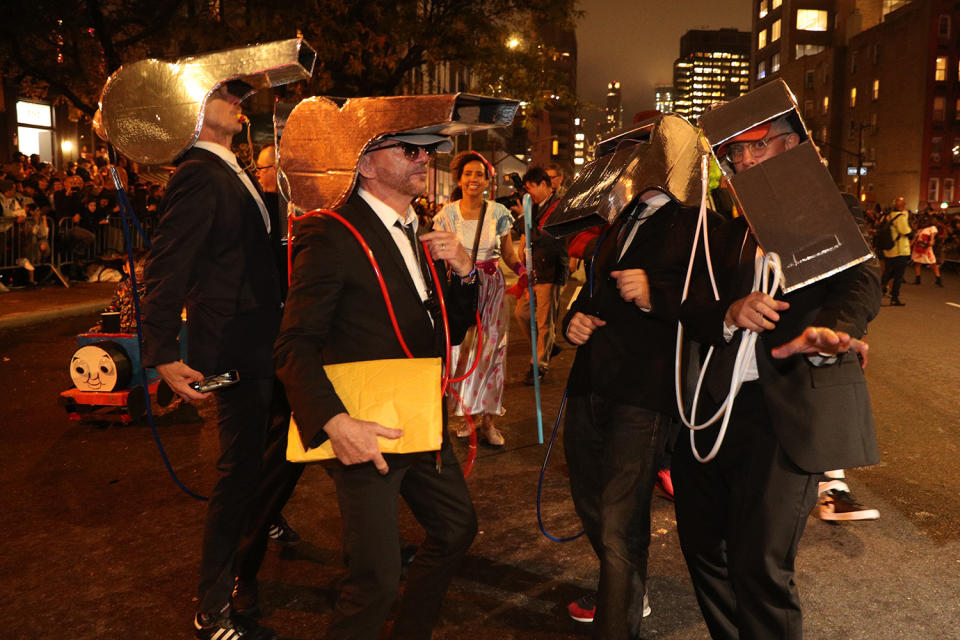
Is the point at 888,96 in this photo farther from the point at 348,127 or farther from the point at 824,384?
the point at 348,127

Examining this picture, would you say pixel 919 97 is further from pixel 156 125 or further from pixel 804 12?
pixel 156 125

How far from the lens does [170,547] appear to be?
4.18 m

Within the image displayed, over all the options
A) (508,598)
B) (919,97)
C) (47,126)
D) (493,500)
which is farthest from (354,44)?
A: (919,97)

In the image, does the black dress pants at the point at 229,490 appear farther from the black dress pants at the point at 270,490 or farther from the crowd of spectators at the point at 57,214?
the crowd of spectators at the point at 57,214

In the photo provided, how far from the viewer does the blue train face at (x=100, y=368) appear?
6434 mm

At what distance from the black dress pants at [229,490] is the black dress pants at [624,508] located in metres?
1.36

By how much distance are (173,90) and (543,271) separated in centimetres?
476

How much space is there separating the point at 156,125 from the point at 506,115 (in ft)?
4.84

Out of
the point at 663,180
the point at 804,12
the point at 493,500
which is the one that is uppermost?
the point at 804,12

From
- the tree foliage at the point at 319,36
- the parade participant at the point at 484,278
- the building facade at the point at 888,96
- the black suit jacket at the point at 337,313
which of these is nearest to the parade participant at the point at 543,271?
the parade participant at the point at 484,278

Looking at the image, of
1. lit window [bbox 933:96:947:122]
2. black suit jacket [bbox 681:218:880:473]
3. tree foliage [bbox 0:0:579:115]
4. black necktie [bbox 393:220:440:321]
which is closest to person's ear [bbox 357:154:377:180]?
black necktie [bbox 393:220:440:321]

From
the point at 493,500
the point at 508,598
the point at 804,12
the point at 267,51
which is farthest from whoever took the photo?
the point at 804,12

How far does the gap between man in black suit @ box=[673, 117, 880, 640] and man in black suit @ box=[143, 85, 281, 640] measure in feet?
5.48

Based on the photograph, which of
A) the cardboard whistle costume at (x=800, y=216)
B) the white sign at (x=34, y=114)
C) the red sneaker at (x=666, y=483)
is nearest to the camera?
the cardboard whistle costume at (x=800, y=216)
